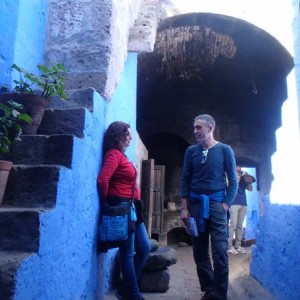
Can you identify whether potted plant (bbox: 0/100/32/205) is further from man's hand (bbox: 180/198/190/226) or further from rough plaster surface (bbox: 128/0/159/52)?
rough plaster surface (bbox: 128/0/159/52)

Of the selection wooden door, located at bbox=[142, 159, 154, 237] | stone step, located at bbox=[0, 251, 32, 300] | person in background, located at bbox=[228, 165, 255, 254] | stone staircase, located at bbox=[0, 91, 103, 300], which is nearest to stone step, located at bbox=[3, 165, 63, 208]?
stone staircase, located at bbox=[0, 91, 103, 300]

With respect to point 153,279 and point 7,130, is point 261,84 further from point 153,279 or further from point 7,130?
point 7,130

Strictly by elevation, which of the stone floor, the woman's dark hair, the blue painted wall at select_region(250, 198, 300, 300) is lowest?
the stone floor

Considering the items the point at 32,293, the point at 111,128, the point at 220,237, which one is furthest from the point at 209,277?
the point at 32,293

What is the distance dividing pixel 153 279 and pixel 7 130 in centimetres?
205

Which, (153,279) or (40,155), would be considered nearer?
(40,155)

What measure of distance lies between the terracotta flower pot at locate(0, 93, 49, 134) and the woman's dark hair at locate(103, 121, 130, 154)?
60 cm

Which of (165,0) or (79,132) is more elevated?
(165,0)

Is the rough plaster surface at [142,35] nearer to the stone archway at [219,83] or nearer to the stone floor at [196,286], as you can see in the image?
the stone archway at [219,83]

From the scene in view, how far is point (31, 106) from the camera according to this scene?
218 cm

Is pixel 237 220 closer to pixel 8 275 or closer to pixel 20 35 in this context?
pixel 20 35

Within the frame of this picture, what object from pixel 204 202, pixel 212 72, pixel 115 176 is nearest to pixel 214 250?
pixel 204 202

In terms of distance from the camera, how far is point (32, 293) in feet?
4.83

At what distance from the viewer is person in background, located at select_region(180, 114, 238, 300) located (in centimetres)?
260
